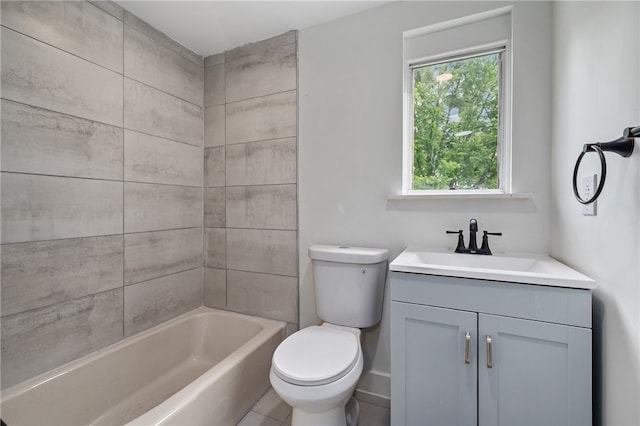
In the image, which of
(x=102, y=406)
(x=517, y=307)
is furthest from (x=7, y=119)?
(x=517, y=307)

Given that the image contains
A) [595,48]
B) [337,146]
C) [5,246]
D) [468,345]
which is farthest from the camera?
[337,146]

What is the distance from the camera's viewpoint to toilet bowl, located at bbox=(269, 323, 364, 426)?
1122mm

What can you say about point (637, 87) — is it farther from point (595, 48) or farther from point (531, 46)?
point (531, 46)

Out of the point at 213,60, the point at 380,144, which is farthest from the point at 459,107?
the point at 213,60

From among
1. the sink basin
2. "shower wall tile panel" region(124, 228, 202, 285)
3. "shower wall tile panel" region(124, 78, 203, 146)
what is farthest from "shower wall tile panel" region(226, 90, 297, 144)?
the sink basin

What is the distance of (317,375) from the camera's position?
1.14m

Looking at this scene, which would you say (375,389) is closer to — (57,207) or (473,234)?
(473,234)

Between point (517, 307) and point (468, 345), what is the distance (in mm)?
226

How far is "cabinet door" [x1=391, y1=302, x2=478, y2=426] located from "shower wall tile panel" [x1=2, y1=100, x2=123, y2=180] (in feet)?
5.49

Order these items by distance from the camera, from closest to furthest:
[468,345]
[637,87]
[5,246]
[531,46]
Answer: [637,87] → [468,345] → [5,246] → [531,46]

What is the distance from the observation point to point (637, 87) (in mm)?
749

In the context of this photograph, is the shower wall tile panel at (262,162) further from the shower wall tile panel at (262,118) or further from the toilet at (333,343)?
the toilet at (333,343)

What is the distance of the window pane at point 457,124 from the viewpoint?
1.56 meters

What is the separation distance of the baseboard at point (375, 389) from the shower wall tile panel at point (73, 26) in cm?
231
